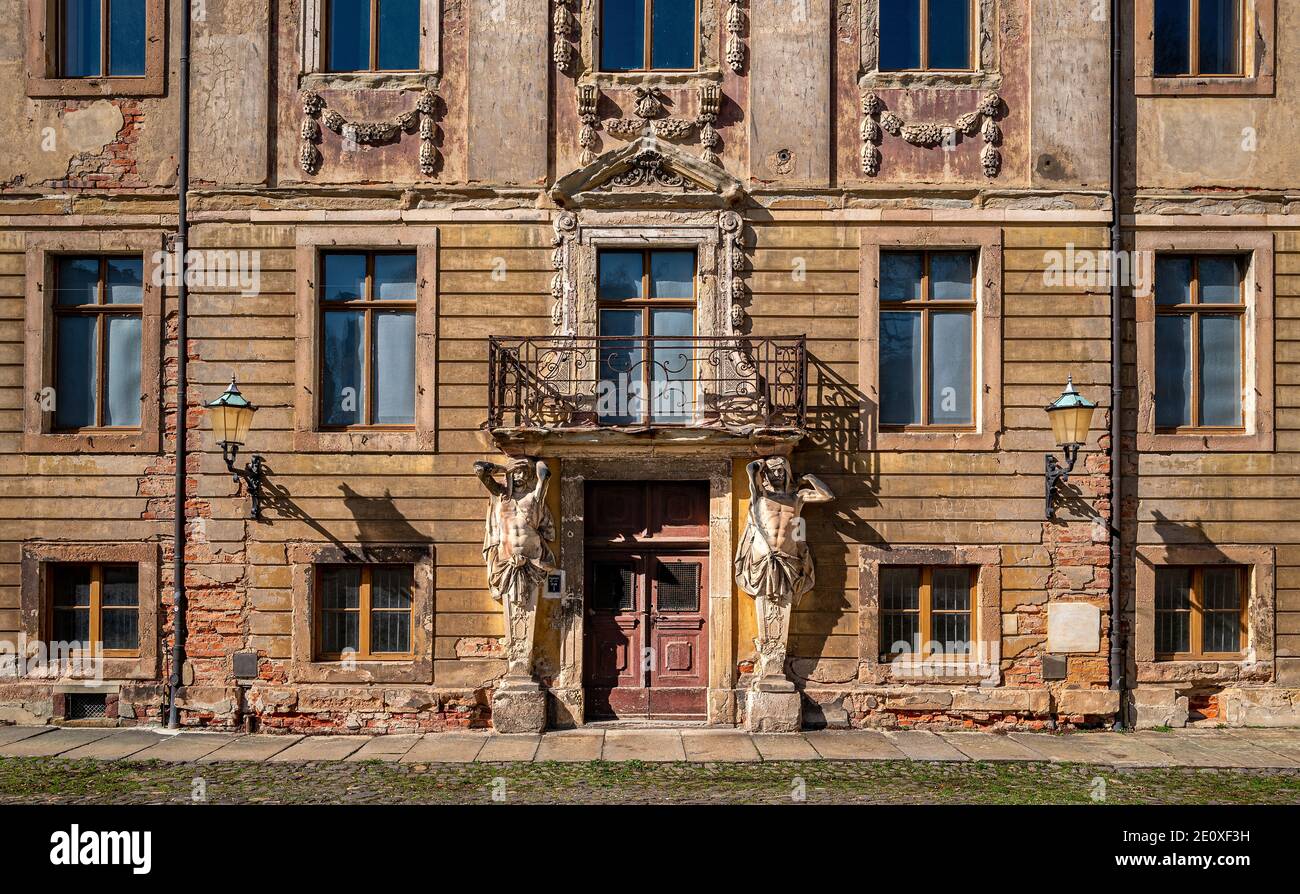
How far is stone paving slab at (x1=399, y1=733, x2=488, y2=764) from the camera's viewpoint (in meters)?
10.5

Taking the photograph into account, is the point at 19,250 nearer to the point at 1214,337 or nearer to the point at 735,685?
the point at 735,685

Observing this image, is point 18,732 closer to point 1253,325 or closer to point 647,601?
point 647,601

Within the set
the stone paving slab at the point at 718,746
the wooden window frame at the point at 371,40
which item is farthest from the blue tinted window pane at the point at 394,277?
the stone paving slab at the point at 718,746

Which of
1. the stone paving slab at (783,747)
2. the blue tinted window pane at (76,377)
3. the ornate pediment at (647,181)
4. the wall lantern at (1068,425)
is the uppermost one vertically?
the ornate pediment at (647,181)

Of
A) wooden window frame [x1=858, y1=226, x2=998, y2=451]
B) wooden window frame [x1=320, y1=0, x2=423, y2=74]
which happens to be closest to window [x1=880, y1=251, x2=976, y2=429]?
wooden window frame [x1=858, y1=226, x2=998, y2=451]

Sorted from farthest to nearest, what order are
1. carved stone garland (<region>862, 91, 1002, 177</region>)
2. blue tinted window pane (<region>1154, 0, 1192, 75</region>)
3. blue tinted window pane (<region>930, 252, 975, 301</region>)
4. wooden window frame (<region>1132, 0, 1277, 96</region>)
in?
blue tinted window pane (<region>1154, 0, 1192, 75</region>) → blue tinted window pane (<region>930, 252, 975, 301</region>) → wooden window frame (<region>1132, 0, 1277, 96</region>) → carved stone garland (<region>862, 91, 1002, 177</region>)

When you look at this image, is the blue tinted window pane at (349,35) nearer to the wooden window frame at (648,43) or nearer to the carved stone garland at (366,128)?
the carved stone garland at (366,128)

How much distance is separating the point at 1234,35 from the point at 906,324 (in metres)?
5.28

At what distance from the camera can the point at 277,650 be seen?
468 inches

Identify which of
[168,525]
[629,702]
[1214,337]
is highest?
[1214,337]

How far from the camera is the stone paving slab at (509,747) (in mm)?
10578

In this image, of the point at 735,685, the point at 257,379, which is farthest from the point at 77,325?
the point at 735,685

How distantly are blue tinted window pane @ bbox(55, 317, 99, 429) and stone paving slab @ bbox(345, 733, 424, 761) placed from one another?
5.15 metres

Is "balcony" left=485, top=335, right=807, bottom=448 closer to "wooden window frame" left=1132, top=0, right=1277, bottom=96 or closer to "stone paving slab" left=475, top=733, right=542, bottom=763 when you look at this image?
"stone paving slab" left=475, top=733, right=542, bottom=763
